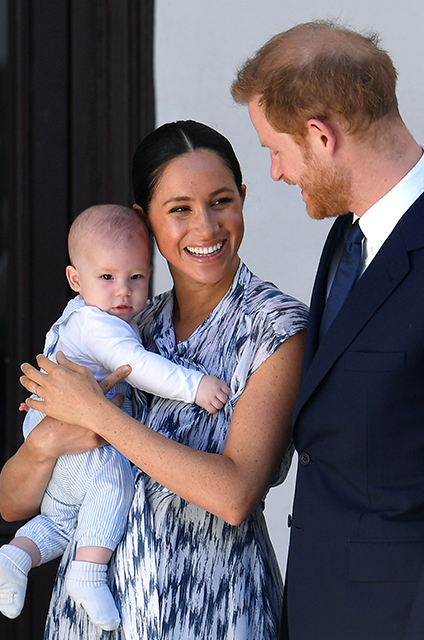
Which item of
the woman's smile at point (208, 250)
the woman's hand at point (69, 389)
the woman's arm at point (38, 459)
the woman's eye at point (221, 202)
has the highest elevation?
the woman's eye at point (221, 202)

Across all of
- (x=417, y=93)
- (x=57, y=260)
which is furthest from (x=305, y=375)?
(x=417, y=93)

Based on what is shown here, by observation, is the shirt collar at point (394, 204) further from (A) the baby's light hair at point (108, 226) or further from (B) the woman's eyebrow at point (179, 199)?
(A) the baby's light hair at point (108, 226)

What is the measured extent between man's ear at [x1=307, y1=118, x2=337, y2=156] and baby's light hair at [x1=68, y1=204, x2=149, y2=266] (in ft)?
2.24

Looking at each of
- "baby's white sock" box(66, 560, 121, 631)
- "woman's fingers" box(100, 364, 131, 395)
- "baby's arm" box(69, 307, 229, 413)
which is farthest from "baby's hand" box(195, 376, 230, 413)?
"baby's white sock" box(66, 560, 121, 631)

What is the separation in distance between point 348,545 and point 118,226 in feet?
3.50

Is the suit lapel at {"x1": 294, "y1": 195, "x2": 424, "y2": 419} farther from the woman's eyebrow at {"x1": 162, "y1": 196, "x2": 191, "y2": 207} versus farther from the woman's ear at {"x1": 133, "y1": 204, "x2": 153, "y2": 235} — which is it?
the woman's ear at {"x1": 133, "y1": 204, "x2": 153, "y2": 235}

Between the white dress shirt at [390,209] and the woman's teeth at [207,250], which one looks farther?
the woman's teeth at [207,250]

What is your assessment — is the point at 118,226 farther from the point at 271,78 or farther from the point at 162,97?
the point at 162,97

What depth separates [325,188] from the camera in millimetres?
1782

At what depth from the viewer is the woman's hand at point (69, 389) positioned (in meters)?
1.97

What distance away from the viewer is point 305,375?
176 cm

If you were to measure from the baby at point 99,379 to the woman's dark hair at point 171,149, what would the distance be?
0.11m

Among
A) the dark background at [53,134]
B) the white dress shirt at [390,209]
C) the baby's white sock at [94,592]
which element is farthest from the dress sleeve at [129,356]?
the dark background at [53,134]

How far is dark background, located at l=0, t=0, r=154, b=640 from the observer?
11.0 ft
